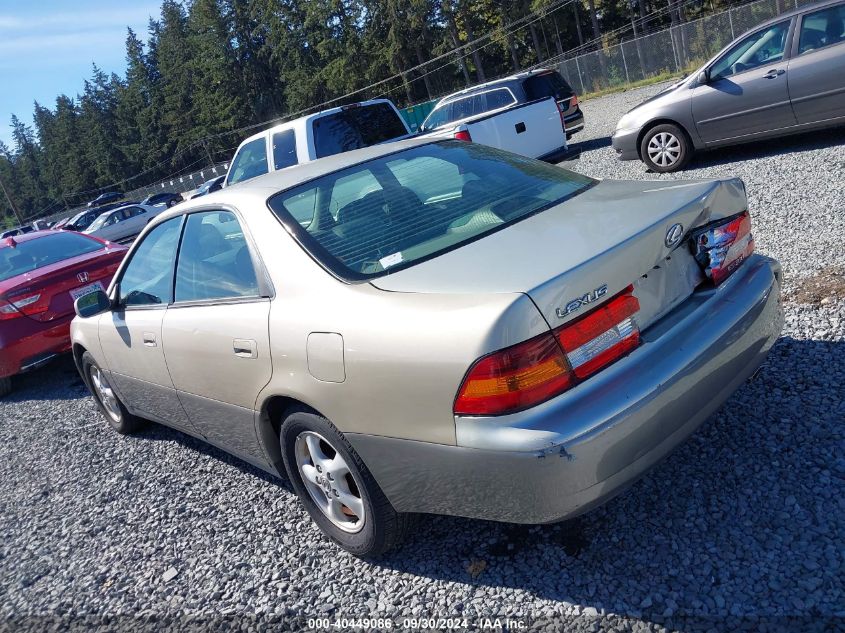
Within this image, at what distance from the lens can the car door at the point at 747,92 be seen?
7.78 metres

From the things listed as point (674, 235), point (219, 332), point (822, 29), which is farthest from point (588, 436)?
point (822, 29)

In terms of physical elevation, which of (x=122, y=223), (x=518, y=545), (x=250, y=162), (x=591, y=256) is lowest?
(x=518, y=545)

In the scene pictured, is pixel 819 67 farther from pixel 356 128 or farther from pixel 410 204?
pixel 410 204

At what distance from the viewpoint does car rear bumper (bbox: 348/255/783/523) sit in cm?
213

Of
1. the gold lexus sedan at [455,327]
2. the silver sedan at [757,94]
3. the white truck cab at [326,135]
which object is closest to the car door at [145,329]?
the gold lexus sedan at [455,327]

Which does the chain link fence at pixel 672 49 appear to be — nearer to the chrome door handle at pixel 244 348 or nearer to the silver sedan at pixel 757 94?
the silver sedan at pixel 757 94

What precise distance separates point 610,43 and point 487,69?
12.7 metres

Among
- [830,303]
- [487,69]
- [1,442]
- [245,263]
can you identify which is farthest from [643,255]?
[487,69]

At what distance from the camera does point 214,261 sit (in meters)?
3.44

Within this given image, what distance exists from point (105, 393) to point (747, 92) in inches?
291

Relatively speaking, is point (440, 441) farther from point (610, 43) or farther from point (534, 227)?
point (610, 43)

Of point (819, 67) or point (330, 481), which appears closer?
point (330, 481)

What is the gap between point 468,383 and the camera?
7.14 ft

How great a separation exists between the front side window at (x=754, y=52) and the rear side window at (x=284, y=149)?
524 centimetres
